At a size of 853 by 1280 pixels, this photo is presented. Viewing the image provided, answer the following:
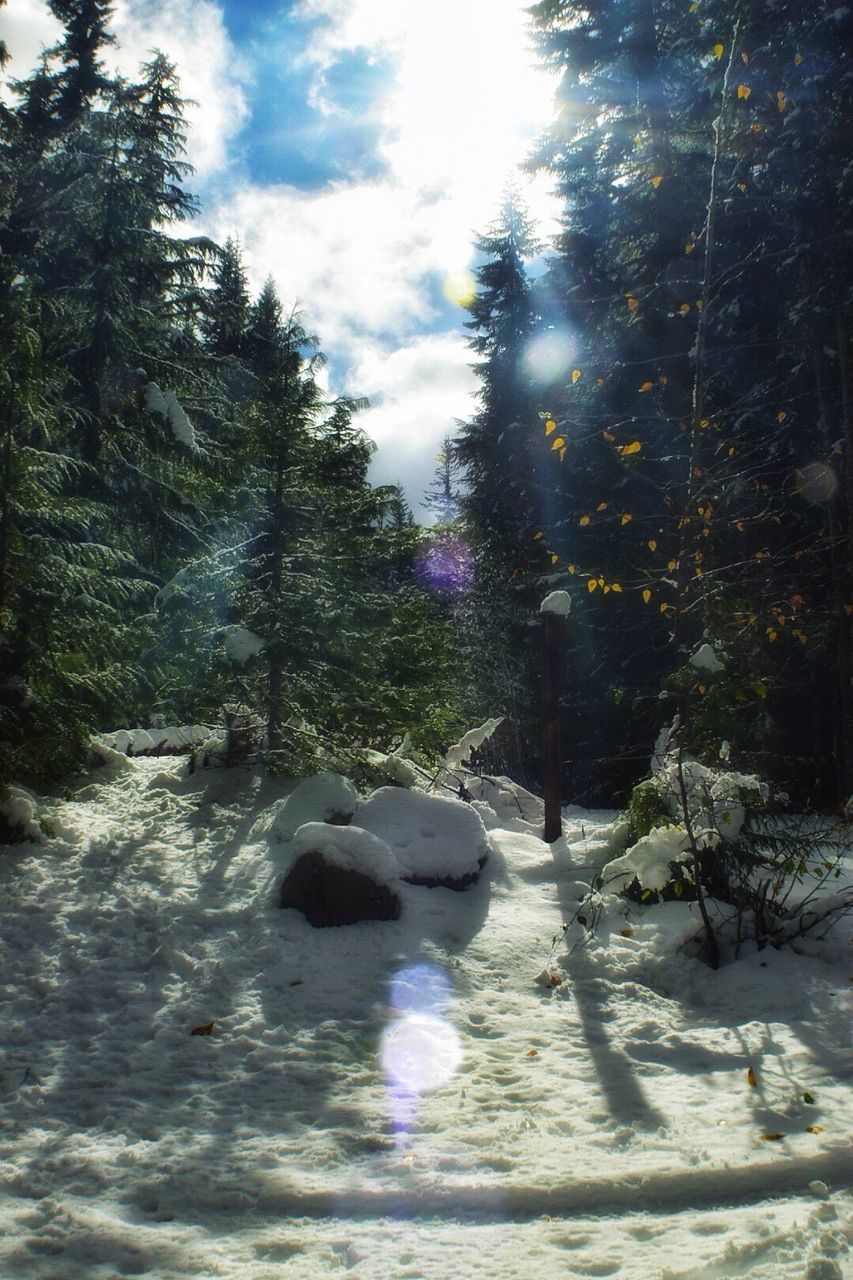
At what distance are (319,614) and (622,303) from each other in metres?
12.3

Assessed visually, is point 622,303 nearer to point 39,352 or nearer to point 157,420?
point 157,420

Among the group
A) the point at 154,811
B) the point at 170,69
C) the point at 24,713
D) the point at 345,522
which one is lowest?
the point at 154,811

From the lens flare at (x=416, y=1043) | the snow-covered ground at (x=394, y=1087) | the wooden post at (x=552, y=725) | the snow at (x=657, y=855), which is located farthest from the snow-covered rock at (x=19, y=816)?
the wooden post at (x=552, y=725)

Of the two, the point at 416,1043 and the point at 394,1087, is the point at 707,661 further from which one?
the point at 394,1087

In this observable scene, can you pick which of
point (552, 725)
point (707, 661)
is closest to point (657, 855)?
point (707, 661)

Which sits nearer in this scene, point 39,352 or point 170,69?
point 39,352

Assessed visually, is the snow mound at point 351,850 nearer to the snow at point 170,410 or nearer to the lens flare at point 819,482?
the lens flare at point 819,482

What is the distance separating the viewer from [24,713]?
684cm

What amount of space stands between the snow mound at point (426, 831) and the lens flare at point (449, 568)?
1994cm

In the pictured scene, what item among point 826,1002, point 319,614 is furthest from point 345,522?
point 826,1002

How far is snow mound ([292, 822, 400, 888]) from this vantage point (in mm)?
5902

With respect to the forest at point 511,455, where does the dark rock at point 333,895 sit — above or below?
below

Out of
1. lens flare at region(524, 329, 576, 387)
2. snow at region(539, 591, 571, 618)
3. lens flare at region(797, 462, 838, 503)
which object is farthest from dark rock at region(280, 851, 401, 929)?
lens flare at region(524, 329, 576, 387)

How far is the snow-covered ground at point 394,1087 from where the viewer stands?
9.34ft
